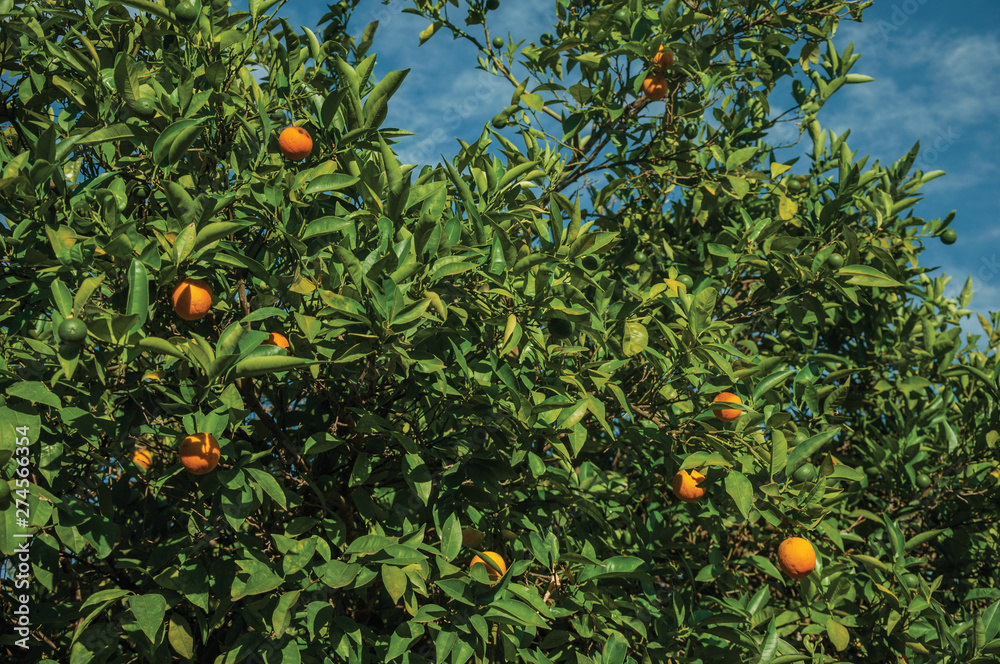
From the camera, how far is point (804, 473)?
2340 millimetres

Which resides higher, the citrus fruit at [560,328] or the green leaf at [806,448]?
the citrus fruit at [560,328]

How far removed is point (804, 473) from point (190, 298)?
201 centimetres

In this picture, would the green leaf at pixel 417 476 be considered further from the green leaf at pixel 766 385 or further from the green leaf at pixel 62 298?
the green leaf at pixel 766 385

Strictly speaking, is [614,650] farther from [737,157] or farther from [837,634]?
[737,157]

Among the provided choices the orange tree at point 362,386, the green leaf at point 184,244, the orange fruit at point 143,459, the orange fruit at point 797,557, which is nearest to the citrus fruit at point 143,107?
the orange tree at point 362,386

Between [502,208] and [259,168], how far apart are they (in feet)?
2.86

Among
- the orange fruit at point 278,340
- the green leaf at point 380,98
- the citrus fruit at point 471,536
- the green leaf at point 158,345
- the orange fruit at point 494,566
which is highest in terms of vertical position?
the green leaf at point 380,98

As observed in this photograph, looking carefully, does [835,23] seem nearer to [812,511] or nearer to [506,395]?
[812,511]

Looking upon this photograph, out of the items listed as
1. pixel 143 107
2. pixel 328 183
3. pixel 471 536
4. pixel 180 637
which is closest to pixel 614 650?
pixel 471 536

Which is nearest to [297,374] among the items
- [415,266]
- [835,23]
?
[415,266]

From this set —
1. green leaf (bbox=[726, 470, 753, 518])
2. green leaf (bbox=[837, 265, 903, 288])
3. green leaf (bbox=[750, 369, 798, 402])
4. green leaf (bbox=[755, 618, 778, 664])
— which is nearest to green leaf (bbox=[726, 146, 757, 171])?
green leaf (bbox=[837, 265, 903, 288])

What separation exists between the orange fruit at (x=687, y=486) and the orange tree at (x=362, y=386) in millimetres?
11

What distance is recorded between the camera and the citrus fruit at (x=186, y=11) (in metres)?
2.18

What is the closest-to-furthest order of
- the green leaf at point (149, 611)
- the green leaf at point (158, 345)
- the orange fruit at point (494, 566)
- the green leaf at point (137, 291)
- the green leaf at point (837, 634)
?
the green leaf at point (158, 345), the green leaf at point (137, 291), the green leaf at point (149, 611), the orange fruit at point (494, 566), the green leaf at point (837, 634)
